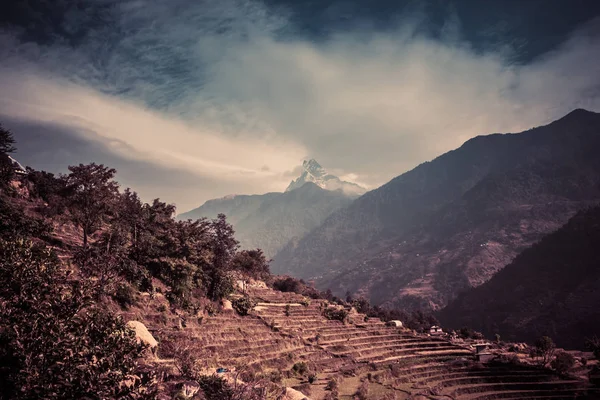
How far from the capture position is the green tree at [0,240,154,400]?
25.3ft

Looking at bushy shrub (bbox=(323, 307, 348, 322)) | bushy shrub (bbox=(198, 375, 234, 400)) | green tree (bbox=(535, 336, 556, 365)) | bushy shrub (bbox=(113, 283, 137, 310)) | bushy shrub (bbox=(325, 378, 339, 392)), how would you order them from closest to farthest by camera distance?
bushy shrub (bbox=(198, 375, 234, 400)), bushy shrub (bbox=(113, 283, 137, 310)), bushy shrub (bbox=(325, 378, 339, 392)), green tree (bbox=(535, 336, 556, 365)), bushy shrub (bbox=(323, 307, 348, 322))

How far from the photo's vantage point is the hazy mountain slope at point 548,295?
254 feet

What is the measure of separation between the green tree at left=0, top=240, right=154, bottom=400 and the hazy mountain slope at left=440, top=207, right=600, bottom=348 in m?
94.3

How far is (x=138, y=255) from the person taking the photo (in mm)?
29984

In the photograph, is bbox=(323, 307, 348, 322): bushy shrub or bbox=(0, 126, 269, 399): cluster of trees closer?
bbox=(0, 126, 269, 399): cluster of trees

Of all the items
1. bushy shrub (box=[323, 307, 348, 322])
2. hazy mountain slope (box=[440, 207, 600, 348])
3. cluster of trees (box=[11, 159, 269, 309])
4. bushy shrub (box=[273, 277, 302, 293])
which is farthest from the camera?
hazy mountain slope (box=[440, 207, 600, 348])

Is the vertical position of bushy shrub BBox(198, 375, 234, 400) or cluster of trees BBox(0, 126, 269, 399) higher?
cluster of trees BBox(0, 126, 269, 399)

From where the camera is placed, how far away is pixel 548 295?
3607 inches

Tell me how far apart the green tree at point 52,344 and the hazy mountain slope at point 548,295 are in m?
94.3

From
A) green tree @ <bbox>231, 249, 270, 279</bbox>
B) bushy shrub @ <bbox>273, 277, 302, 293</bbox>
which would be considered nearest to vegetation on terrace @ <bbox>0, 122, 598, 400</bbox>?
green tree @ <bbox>231, 249, 270, 279</bbox>

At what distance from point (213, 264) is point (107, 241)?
39.9 ft

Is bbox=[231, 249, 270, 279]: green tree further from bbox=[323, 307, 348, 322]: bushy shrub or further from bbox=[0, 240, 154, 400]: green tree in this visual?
bbox=[0, 240, 154, 400]: green tree

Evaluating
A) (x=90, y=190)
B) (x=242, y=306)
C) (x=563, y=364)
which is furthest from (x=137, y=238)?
(x=563, y=364)

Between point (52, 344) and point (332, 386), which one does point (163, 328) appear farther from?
point (52, 344)
